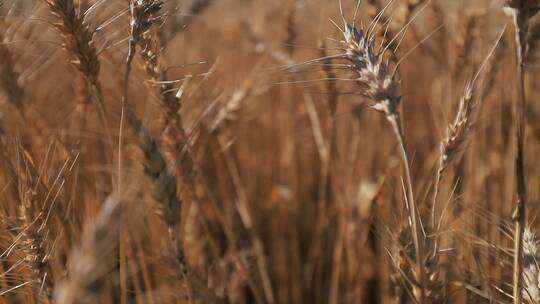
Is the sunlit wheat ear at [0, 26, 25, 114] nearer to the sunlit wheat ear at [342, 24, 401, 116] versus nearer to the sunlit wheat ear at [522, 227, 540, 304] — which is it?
the sunlit wheat ear at [342, 24, 401, 116]

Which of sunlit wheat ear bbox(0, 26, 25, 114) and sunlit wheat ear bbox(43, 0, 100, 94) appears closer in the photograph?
sunlit wheat ear bbox(43, 0, 100, 94)

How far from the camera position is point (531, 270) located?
643 millimetres

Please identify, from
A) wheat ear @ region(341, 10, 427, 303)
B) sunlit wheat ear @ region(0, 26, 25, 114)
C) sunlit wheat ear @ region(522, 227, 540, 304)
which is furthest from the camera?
sunlit wheat ear @ region(0, 26, 25, 114)

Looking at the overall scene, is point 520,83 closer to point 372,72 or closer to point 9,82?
point 372,72

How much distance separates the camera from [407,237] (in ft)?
2.36

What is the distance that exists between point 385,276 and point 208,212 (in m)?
0.55

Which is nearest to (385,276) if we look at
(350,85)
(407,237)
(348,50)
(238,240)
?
(407,237)

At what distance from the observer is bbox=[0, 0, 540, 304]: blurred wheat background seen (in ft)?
2.01

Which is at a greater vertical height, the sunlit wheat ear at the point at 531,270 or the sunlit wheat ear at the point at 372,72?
the sunlit wheat ear at the point at 372,72

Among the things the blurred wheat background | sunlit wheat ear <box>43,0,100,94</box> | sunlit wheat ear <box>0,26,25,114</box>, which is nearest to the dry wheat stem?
the blurred wheat background

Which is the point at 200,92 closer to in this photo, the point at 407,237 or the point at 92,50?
the point at 92,50

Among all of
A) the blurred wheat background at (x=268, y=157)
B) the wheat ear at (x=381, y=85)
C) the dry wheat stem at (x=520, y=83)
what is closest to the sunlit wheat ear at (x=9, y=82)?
the blurred wheat background at (x=268, y=157)

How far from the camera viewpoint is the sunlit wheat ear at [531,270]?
634 millimetres

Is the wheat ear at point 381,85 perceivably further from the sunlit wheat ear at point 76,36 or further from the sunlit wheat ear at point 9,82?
the sunlit wheat ear at point 9,82
